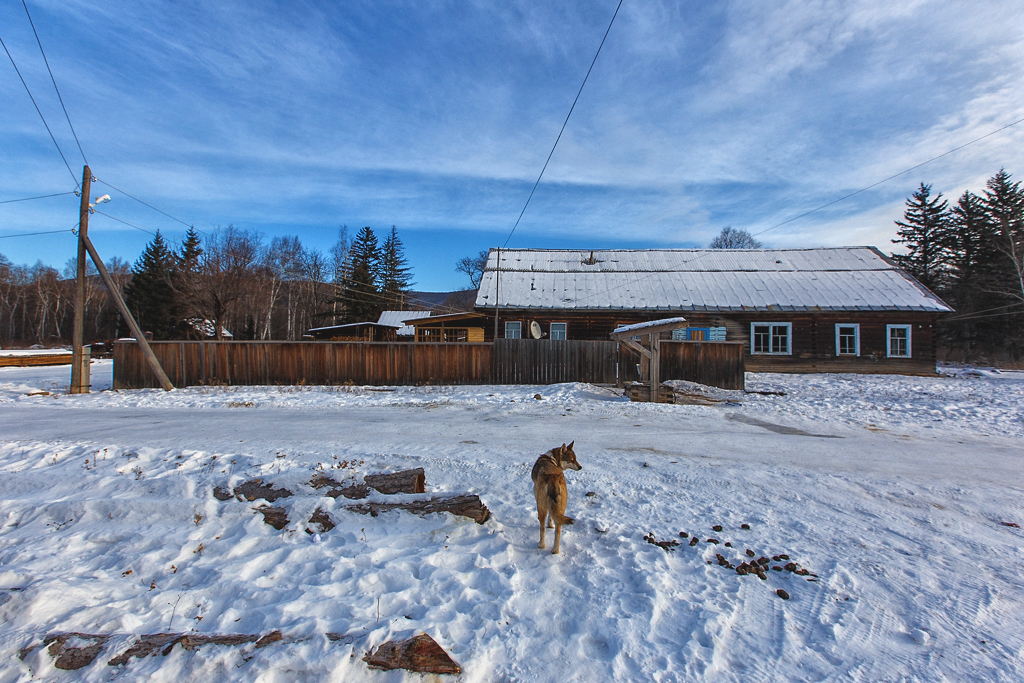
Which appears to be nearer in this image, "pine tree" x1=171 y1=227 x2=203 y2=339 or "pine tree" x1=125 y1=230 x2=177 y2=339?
"pine tree" x1=171 y1=227 x2=203 y2=339

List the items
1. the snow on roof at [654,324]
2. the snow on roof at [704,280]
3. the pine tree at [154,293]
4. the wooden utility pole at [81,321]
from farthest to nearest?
the pine tree at [154,293] → the snow on roof at [704,280] → the wooden utility pole at [81,321] → the snow on roof at [654,324]

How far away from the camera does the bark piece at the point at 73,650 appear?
90.7 inches

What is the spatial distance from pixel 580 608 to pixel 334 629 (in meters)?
1.57

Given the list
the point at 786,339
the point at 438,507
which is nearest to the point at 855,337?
the point at 786,339

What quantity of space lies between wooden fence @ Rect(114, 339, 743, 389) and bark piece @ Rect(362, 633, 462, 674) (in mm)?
13942

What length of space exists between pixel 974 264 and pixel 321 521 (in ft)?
174

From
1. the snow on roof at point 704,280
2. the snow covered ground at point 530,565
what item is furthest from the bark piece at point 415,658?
the snow on roof at point 704,280

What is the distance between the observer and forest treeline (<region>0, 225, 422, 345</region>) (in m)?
32.8

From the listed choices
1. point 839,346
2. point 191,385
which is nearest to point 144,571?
point 191,385

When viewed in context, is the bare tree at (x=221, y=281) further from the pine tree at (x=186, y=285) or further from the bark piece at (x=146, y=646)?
the bark piece at (x=146, y=646)

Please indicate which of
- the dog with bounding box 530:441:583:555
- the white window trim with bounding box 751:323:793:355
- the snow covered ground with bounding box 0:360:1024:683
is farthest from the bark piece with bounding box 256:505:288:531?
the white window trim with bounding box 751:323:793:355

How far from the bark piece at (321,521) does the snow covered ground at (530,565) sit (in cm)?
8

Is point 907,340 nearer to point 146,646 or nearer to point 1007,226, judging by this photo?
point 1007,226

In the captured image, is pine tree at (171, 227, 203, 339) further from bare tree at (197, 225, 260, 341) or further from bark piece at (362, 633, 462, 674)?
bark piece at (362, 633, 462, 674)
